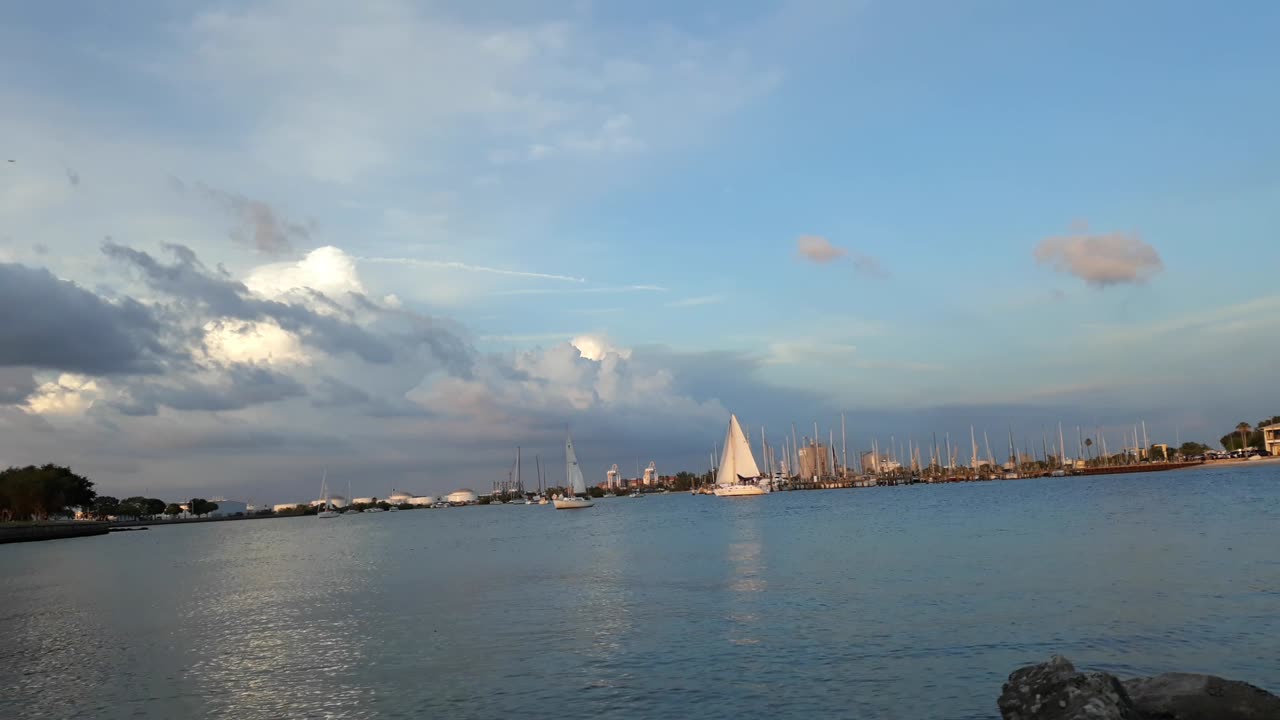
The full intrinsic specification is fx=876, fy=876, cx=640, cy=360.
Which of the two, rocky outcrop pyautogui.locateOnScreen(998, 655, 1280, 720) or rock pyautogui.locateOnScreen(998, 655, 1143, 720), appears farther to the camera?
rocky outcrop pyautogui.locateOnScreen(998, 655, 1280, 720)

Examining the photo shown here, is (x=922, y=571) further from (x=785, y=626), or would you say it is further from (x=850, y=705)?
(x=850, y=705)

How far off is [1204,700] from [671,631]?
18.1 m

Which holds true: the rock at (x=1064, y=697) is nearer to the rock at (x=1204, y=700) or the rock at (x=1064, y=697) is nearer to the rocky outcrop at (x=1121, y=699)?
the rocky outcrop at (x=1121, y=699)

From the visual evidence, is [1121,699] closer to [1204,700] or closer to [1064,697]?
[1064,697]

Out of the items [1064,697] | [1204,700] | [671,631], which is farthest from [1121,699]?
[671,631]

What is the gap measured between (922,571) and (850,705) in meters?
27.1

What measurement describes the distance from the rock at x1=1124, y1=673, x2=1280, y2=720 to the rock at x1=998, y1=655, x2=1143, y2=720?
0.87 m

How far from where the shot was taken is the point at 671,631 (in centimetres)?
3156

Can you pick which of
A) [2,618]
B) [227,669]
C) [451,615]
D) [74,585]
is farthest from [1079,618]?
[74,585]

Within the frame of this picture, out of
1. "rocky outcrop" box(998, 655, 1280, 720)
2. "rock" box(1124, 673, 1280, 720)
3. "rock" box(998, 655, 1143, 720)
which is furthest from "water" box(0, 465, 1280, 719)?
"rock" box(1124, 673, 1280, 720)

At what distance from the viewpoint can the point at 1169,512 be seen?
83.0 m

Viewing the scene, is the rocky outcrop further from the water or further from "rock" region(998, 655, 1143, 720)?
the water

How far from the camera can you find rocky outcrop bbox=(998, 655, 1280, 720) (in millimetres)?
15745

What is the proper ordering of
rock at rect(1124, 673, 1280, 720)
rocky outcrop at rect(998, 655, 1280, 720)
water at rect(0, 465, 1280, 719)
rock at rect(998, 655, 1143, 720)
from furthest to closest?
water at rect(0, 465, 1280, 719) < rock at rect(1124, 673, 1280, 720) < rocky outcrop at rect(998, 655, 1280, 720) < rock at rect(998, 655, 1143, 720)
